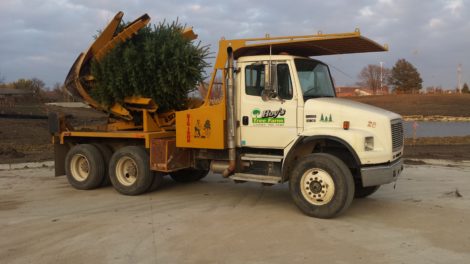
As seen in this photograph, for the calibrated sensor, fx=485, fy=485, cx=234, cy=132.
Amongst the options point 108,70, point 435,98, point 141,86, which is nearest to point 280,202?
point 141,86

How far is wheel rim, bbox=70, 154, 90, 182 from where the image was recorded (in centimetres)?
1085

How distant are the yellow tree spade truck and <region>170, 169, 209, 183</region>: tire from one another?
1.41m

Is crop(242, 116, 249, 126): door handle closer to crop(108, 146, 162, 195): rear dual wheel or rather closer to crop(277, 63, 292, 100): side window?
crop(277, 63, 292, 100): side window

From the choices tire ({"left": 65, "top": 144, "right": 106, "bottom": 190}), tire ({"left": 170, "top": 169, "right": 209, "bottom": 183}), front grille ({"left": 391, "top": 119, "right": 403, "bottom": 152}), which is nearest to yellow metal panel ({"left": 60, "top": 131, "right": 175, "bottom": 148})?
tire ({"left": 65, "top": 144, "right": 106, "bottom": 190})

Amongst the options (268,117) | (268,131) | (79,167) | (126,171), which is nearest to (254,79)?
(268,117)

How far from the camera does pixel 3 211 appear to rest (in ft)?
28.0

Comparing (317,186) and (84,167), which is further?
(84,167)

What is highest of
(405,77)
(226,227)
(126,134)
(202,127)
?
(405,77)

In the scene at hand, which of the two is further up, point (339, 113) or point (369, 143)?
point (339, 113)

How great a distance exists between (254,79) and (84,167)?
478 centimetres

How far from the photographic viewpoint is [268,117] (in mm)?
8359

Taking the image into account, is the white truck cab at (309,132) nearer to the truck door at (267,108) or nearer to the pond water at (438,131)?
the truck door at (267,108)

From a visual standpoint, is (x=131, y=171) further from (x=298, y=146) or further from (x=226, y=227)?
(x=298, y=146)

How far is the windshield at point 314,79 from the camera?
8281mm
